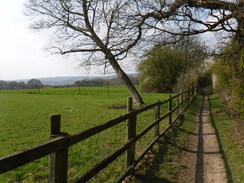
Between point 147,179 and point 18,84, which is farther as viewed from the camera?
point 18,84

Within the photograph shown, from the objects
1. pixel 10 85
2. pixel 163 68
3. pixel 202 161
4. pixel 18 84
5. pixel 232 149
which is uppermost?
pixel 163 68

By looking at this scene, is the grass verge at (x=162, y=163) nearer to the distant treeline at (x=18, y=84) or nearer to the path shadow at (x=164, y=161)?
the path shadow at (x=164, y=161)

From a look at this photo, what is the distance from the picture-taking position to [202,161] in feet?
17.9

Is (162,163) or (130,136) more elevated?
(130,136)

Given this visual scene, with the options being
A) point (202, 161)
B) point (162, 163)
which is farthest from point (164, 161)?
point (202, 161)

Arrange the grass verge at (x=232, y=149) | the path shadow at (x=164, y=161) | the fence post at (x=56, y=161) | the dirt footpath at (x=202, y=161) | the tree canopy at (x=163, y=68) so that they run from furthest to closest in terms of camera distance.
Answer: the tree canopy at (x=163, y=68) → the grass verge at (x=232, y=149) → the dirt footpath at (x=202, y=161) → the path shadow at (x=164, y=161) → the fence post at (x=56, y=161)

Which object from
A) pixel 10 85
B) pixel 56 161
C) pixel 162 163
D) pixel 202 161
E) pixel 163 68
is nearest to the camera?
pixel 56 161

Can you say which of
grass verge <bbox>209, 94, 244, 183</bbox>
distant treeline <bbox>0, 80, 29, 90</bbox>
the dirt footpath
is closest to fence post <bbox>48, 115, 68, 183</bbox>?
the dirt footpath

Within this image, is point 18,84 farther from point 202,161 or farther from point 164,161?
point 202,161

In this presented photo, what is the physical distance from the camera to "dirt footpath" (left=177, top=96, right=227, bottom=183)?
4500 millimetres

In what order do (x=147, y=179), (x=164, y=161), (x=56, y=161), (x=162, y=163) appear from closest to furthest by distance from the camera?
(x=56, y=161)
(x=147, y=179)
(x=162, y=163)
(x=164, y=161)

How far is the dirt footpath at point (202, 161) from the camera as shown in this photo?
450cm

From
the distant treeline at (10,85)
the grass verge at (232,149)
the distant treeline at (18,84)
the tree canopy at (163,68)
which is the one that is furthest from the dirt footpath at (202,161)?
the distant treeline at (10,85)

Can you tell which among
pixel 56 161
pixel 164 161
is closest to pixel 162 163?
pixel 164 161
